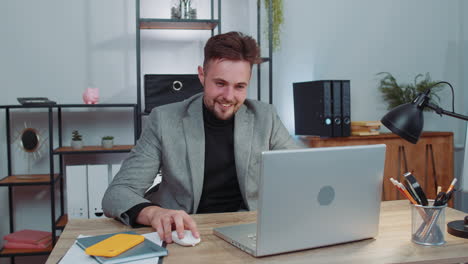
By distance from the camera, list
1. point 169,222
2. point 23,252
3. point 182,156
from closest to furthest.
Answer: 1. point 169,222
2. point 182,156
3. point 23,252

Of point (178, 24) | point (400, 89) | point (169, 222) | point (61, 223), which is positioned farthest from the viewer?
point (400, 89)

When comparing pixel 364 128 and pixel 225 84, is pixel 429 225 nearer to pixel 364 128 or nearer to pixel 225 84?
pixel 225 84

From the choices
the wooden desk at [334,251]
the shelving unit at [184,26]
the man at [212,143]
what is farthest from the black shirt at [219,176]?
the shelving unit at [184,26]

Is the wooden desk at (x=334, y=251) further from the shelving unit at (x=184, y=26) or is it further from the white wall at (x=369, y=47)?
the white wall at (x=369, y=47)

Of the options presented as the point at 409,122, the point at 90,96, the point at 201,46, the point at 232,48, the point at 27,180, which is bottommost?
the point at 27,180

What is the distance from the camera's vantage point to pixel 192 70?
3.26 metres

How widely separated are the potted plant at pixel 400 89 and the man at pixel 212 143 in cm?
193

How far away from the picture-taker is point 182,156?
1.68 meters

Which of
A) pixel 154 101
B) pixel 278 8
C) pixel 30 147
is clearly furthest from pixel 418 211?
pixel 30 147

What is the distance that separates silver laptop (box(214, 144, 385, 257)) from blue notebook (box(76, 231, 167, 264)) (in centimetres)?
20

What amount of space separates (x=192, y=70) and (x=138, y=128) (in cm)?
60

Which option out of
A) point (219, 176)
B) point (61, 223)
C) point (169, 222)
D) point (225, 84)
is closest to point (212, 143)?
point (219, 176)

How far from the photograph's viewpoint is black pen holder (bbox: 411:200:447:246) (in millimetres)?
1176

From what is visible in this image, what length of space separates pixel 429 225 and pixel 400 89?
2.51 metres
